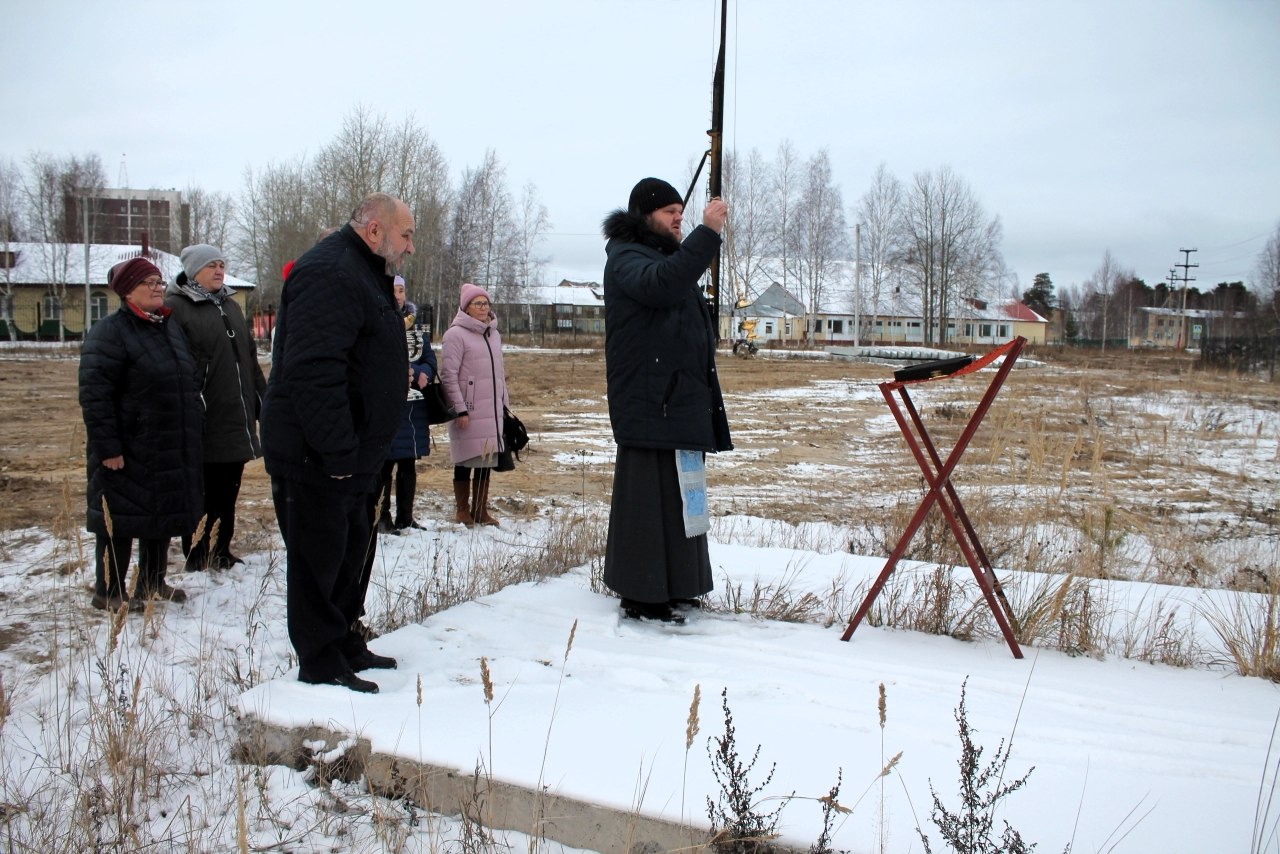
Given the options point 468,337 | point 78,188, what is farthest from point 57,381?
point 78,188

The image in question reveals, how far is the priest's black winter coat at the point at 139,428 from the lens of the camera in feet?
13.0

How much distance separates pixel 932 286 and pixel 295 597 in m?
56.6

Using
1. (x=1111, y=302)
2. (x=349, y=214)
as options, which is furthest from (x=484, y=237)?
(x=1111, y=302)

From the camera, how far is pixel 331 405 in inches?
105

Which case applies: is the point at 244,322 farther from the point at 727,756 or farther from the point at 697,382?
the point at 727,756

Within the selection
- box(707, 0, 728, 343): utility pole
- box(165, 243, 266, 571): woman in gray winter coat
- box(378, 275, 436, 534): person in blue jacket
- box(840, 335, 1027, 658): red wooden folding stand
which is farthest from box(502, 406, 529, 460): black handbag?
box(840, 335, 1027, 658): red wooden folding stand

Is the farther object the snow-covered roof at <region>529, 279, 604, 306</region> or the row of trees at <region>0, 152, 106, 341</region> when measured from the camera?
the snow-covered roof at <region>529, 279, 604, 306</region>

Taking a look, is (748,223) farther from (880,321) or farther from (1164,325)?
(1164,325)

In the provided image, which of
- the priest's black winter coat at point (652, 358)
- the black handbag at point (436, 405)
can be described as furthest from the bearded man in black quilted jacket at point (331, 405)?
the black handbag at point (436, 405)

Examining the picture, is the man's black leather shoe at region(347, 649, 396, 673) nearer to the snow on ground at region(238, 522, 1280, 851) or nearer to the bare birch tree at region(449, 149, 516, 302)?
the snow on ground at region(238, 522, 1280, 851)

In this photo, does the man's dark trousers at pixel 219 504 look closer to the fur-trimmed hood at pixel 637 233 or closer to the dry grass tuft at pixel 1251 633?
the fur-trimmed hood at pixel 637 233

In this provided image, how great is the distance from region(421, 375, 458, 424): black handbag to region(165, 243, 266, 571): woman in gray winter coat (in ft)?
4.09

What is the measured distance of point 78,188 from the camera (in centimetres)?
4909

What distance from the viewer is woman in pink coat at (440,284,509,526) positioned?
6062mm
